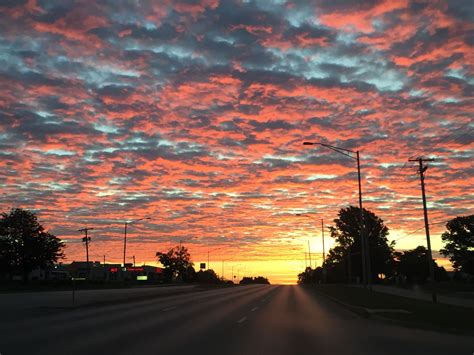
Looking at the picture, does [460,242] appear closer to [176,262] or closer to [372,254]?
[372,254]

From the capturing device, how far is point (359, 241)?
5295 inches

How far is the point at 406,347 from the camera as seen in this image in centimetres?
1327

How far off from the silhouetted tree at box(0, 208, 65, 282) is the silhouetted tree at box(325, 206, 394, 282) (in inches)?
2854

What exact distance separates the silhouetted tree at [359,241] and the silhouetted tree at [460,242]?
2213 cm

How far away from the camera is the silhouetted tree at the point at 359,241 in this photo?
433ft

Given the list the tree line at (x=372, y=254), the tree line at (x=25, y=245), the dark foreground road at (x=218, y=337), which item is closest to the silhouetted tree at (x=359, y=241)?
the tree line at (x=372, y=254)

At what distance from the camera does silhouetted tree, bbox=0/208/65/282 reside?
299 ft

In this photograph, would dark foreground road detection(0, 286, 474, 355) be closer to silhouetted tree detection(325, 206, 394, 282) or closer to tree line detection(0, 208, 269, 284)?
tree line detection(0, 208, 269, 284)

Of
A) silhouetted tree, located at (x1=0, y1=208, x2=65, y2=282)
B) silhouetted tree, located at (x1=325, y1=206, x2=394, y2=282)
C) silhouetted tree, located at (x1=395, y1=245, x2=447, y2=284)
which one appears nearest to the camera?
silhouetted tree, located at (x1=0, y1=208, x2=65, y2=282)

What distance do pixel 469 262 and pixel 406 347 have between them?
102 metres

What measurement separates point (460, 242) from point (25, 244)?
286 ft

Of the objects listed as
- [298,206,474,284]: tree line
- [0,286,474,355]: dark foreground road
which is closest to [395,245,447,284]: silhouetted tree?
[298,206,474,284]: tree line

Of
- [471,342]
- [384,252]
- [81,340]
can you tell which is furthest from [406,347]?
[384,252]

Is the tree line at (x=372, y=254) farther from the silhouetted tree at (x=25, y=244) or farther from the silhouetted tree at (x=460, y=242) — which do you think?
the silhouetted tree at (x=25, y=244)
